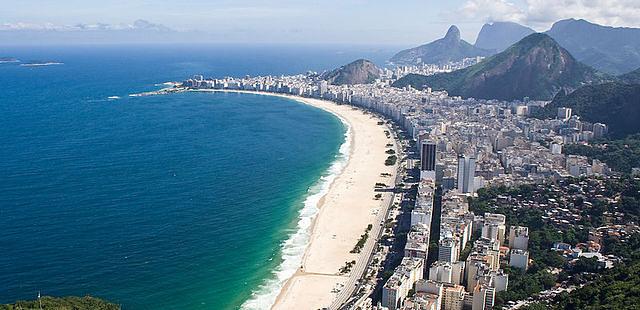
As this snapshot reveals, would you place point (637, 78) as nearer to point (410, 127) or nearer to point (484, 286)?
point (410, 127)

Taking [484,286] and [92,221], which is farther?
[92,221]

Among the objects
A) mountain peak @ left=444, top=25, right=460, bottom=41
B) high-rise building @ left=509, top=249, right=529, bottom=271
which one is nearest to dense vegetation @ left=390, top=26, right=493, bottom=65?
mountain peak @ left=444, top=25, right=460, bottom=41

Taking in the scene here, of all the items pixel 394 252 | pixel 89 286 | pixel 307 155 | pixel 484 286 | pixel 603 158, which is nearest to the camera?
pixel 484 286

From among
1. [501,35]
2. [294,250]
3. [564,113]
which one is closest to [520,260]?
[294,250]

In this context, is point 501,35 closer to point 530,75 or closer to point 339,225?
point 530,75

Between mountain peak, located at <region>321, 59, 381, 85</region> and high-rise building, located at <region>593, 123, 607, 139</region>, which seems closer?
high-rise building, located at <region>593, 123, 607, 139</region>

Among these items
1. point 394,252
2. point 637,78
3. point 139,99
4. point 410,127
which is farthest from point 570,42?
point 394,252

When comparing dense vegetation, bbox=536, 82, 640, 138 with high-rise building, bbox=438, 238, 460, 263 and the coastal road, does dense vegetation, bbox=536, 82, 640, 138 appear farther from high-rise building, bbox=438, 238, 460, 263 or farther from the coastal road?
high-rise building, bbox=438, 238, 460, 263
